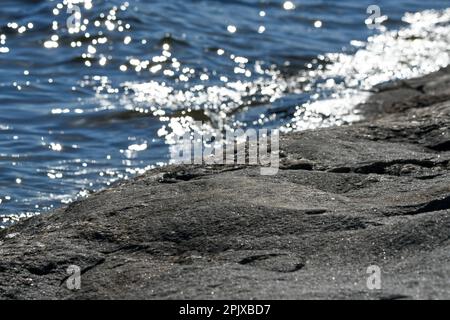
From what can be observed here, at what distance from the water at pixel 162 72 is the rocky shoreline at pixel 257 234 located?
1.85 m

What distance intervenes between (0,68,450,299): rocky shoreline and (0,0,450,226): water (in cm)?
185

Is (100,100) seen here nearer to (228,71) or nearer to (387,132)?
(228,71)

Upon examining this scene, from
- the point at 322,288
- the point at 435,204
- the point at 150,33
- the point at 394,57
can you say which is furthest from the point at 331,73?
the point at 322,288

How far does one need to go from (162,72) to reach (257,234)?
5662 millimetres

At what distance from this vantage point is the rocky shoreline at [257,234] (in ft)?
10.5

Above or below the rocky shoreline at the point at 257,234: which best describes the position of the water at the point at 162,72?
above

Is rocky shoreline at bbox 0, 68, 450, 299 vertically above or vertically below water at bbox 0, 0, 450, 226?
below

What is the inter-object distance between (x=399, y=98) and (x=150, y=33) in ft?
10.2

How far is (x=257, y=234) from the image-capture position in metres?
3.66

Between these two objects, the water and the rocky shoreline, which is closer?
the rocky shoreline

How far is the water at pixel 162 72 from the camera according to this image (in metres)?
7.08

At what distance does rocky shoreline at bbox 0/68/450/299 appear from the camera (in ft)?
10.5

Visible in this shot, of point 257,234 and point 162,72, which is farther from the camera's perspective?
point 162,72

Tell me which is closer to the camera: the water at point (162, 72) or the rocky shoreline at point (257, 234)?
the rocky shoreline at point (257, 234)
